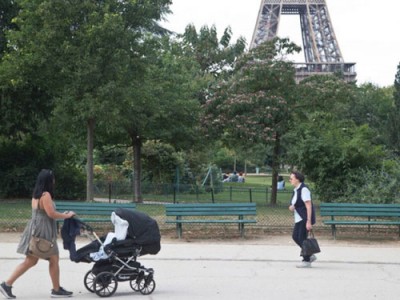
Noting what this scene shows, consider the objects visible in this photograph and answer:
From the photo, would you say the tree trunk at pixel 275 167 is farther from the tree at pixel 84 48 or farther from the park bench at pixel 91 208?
the park bench at pixel 91 208

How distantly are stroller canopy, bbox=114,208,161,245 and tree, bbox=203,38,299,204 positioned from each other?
1495cm

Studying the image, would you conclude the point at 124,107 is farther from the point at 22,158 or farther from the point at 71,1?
the point at 22,158

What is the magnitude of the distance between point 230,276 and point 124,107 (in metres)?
10.8

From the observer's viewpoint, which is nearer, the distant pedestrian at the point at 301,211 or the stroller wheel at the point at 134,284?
the stroller wheel at the point at 134,284

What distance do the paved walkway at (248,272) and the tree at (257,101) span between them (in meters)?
9.78

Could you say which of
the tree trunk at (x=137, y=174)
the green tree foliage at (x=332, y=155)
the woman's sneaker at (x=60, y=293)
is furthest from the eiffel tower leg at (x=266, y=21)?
the woman's sneaker at (x=60, y=293)

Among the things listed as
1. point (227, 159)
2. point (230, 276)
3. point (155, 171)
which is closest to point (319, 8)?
point (227, 159)

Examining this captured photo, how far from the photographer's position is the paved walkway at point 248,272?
8.62 meters

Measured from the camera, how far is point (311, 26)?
317ft

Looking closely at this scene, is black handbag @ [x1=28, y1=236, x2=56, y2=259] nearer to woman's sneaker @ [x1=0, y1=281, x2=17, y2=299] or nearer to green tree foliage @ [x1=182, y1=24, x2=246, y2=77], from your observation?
woman's sneaker @ [x1=0, y1=281, x2=17, y2=299]

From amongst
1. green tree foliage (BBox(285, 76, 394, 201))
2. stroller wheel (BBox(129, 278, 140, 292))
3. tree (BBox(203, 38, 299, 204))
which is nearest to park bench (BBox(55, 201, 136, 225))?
stroller wheel (BBox(129, 278, 140, 292))

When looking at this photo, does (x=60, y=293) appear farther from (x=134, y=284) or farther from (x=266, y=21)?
(x=266, y=21)

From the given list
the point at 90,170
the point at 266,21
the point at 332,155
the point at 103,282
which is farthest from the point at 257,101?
the point at 266,21

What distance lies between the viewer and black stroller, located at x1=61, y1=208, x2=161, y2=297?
818 cm
